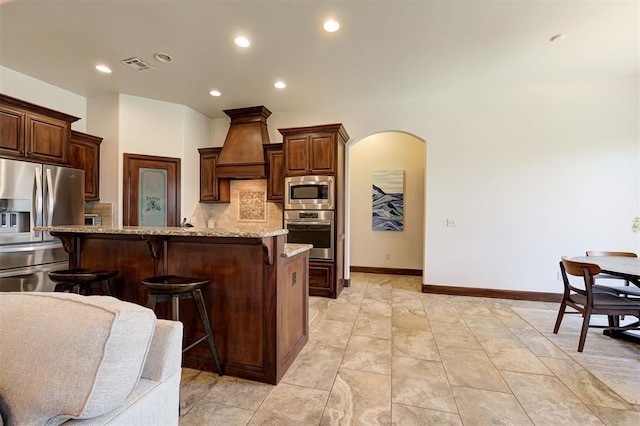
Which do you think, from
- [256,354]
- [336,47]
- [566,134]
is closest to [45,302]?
[256,354]

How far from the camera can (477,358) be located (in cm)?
237

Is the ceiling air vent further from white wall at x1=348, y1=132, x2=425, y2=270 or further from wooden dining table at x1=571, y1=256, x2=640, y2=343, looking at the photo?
wooden dining table at x1=571, y1=256, x2=640, y2=343

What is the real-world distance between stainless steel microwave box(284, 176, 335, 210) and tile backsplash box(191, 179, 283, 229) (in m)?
0.78

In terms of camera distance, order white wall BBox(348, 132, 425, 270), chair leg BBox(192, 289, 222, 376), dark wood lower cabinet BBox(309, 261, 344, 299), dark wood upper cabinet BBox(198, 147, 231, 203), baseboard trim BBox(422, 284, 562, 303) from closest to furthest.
→ 1. chair leg BBox(192, 289, 222, 376)
2. baseboard trim BBox(422, 284, 562, 303)
3. dark wood lower cabinet BBox(309, 261, 344, 299)
4. dark wood upper cabinet BBox(198, 147, 231, 203)
5. white wall BBox(348, 132, 425, 270)

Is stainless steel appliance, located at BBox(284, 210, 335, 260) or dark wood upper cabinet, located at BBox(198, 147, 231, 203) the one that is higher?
dark wood upper cabinet, located at BBox(198, 147, 231, 203)

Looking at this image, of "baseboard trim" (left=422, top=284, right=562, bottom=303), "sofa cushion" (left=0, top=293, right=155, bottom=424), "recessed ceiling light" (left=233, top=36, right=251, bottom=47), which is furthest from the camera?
"baseboard trim" (left=422, top=284, right=562, bottom=303)

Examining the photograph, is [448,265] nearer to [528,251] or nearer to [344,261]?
[528,251]

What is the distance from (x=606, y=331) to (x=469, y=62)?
10.6 ft

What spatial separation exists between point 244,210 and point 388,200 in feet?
9.29

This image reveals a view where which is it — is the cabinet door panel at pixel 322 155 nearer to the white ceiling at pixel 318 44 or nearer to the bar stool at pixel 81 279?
the white ceiling at pixel 318 44

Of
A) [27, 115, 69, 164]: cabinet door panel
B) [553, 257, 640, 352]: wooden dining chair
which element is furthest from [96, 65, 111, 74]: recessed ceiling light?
[553, 257, 640, 352]: wooden dining chair

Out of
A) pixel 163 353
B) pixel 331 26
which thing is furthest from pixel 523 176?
pixel 163 353

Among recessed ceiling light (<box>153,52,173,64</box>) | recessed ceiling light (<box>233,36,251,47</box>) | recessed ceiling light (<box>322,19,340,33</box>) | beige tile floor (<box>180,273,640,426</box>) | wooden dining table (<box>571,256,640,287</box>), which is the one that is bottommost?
beige tile floor (<box>180,273,640,426</box>)

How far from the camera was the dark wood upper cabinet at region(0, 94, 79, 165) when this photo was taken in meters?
3.06
